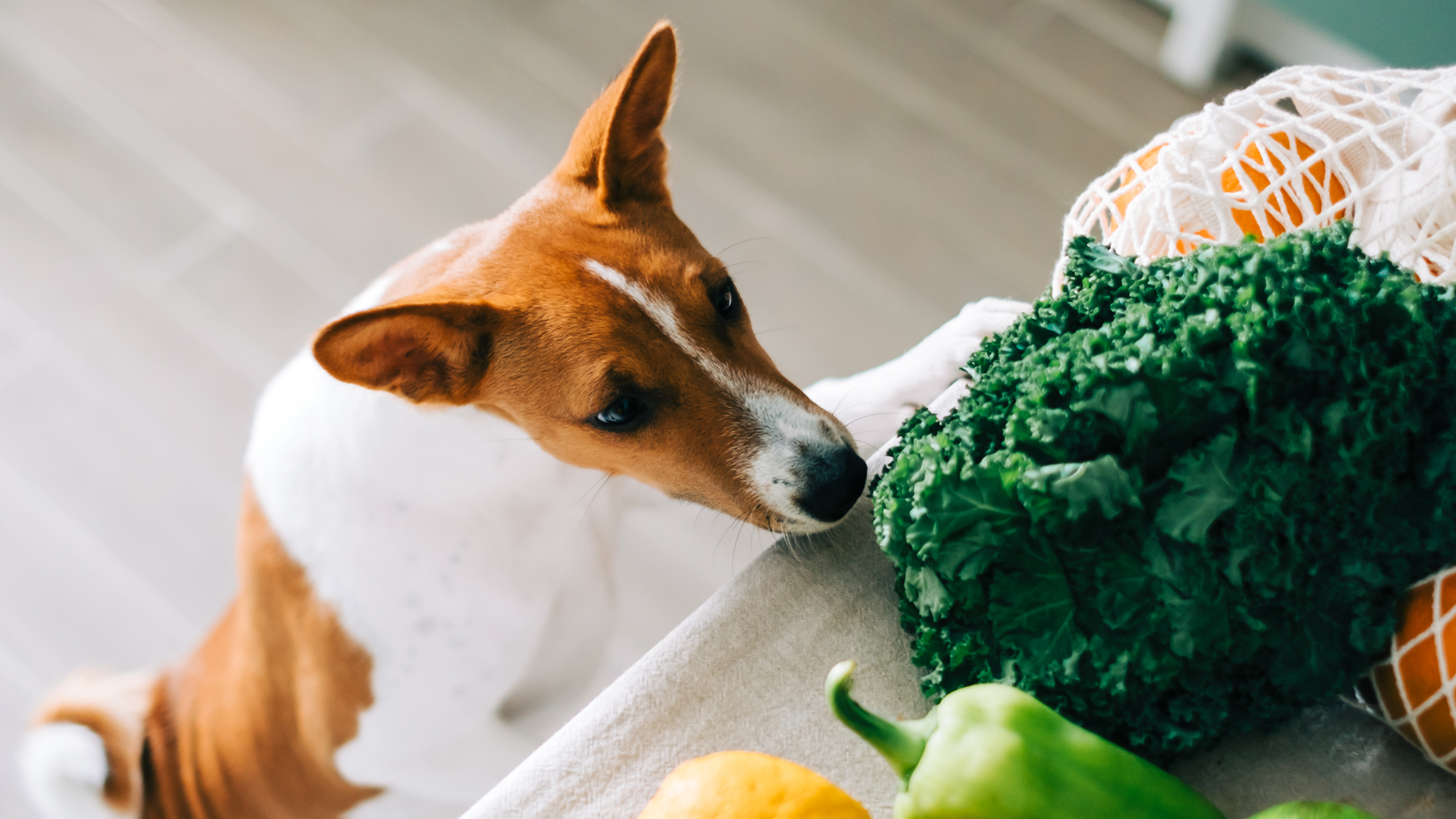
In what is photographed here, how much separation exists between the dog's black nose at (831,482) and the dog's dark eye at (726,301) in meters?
0.19

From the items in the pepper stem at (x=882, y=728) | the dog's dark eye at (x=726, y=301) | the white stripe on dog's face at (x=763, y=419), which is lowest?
the white stripe on dog's face at (x=763, y=419)

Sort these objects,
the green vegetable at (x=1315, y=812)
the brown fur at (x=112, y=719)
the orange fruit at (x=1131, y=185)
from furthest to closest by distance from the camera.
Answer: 1. the brown fur at (x=112, y=719)
2. the orange fruit at (x=1131, y=185)
3. the green vegetable at (x=1315, y=812)

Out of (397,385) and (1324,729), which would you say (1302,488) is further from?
(397,385)

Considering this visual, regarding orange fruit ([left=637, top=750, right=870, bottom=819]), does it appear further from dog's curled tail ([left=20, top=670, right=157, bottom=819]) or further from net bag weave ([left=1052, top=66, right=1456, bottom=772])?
dog's curled tail ([left=20, top=670, right=157, bottom=819])

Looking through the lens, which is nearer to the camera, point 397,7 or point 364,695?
point 364,695

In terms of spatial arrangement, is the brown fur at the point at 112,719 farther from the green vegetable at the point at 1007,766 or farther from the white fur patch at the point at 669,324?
the green vegetable at the point at 1007,766

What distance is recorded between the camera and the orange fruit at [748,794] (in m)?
0.59

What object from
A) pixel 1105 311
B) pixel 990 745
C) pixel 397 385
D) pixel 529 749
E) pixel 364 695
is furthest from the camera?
pixel 529 749

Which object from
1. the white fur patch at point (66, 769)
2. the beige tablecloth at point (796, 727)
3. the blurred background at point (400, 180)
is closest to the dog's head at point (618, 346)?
the beige tablecloth at point (796, 727)

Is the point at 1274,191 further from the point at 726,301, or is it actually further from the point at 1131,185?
the point at 726,301

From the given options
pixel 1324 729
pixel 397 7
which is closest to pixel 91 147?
pixel 397 7

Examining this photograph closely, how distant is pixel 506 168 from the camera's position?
224 centimetres

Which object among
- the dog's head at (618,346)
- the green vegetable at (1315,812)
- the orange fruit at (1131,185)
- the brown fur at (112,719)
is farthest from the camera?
the brown fur at (112,719)

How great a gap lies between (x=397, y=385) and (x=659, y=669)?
1.31ft
